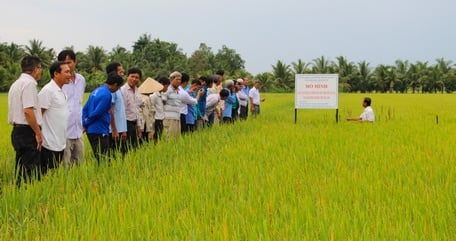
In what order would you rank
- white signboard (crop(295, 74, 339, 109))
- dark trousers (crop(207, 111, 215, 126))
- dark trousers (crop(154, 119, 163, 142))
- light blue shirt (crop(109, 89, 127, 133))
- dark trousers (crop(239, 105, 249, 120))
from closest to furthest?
light blue shirt (crop(109, 89, 127, 133)), dark trousers (crop(154, 119, 163, 142)), dark trousers (crop(207, 111, 215, 126)), white signboard (crop(295, 74, 339, 109)), dark trousers (crop(239, 105, 249, 120))

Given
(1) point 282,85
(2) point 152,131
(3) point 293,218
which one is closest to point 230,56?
(1) point 282,85

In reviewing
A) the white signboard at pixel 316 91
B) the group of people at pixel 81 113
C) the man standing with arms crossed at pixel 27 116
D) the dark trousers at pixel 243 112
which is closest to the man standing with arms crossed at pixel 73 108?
the group of people at pixel 81 113

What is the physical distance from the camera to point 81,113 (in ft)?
16.8

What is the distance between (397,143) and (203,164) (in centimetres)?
303

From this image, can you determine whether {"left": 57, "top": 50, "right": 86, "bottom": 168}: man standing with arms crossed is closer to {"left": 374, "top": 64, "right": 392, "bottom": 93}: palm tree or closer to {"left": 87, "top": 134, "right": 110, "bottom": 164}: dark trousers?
{"left": 87, "top": 134, "right": 110, "bottom": 164}: dark trousers

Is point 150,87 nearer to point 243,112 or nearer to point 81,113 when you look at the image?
point 81,113

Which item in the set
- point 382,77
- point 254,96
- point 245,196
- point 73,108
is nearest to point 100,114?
point 73,108

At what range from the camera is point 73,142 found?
202 inches

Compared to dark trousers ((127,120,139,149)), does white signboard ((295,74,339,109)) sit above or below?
above

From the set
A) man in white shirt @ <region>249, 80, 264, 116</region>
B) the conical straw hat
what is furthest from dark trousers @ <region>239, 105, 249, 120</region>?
the conical straw hat

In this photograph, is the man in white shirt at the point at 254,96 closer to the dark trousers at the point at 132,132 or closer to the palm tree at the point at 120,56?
the dark trousers at the point at 132,132

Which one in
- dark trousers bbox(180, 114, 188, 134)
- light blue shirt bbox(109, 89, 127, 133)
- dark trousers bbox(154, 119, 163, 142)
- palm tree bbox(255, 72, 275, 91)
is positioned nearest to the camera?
light blue shirt bbox(109, 89, 127, 133)

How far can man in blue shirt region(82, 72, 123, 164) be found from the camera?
5215 mm

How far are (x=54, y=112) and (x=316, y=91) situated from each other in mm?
7076
